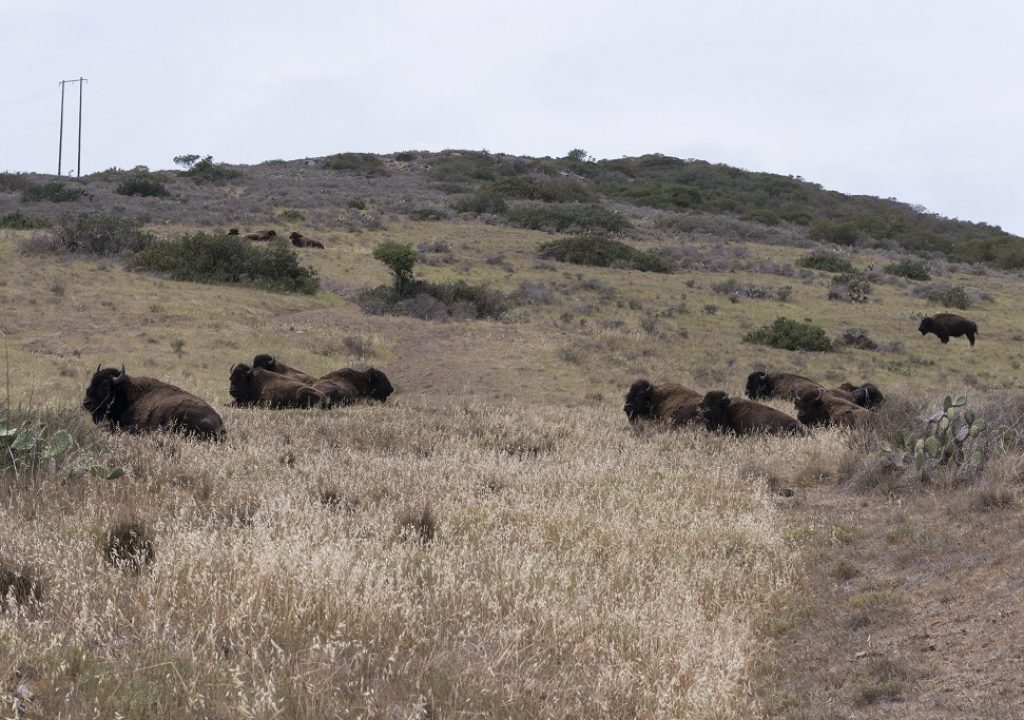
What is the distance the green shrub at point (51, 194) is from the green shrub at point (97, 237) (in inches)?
736

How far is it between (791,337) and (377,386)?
14.9 metres

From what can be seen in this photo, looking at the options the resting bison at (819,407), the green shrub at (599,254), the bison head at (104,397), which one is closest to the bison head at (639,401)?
the resting bison at (819,407)

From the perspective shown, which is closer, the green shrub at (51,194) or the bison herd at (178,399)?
the bison herd at (178,399)

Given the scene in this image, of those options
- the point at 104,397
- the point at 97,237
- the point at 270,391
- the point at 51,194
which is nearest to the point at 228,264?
the point at 97,237

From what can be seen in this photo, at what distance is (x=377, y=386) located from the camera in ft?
58.3

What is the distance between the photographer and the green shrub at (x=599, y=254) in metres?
40.8

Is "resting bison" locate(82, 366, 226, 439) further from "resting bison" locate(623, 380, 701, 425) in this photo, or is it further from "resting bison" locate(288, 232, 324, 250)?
"resting bison" locate(288, 232, 324, 250)

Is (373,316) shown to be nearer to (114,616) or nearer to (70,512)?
(70,512)

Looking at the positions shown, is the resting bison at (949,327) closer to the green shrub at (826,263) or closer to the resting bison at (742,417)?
the green shrub at (826,263)

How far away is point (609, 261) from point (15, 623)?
122ft

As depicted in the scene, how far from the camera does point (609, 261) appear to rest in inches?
1607

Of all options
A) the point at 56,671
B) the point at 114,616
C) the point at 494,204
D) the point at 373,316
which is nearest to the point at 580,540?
the point at 114,616

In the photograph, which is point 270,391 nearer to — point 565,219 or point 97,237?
point 97,237

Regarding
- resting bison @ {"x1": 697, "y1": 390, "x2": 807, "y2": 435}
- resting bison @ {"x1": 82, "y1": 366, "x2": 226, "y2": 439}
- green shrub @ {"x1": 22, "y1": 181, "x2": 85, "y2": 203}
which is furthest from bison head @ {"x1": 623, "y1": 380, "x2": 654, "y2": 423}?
green shrub @ {"x1": 22, "y1": 181, "x2": 85, "y2": 203}
